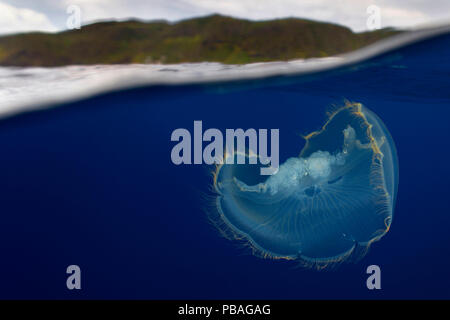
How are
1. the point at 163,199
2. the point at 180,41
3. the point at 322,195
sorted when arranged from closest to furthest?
the point at 322,195
the point at 180,41
the point at 163,199

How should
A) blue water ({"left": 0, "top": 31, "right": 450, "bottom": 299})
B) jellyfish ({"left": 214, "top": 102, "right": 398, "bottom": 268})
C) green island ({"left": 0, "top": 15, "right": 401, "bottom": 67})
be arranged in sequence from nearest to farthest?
jellyfish ({"left": 214, "top": 102, "right": 398, "bottom": 268}) → green island ({"left": 0, "top": 15, "right": 401, "bottom": 67}) → blue water ({"left": 0, "top": 31, "right": 450, "bottom": 299})

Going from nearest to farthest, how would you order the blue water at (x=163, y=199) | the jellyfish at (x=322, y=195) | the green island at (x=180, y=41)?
the jellyfish at (x=322, y=195), the green island at (x=180, y=41), the blue water at (x=163, y=199)

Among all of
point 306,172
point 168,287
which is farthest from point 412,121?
point 168,287

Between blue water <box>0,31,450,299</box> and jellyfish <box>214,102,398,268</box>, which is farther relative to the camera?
blue water <box>0,31,450,299</box>

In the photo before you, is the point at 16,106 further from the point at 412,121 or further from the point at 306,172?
the point at 412,121

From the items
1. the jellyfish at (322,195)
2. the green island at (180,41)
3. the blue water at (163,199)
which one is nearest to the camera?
the jellyfish at (322,195)
